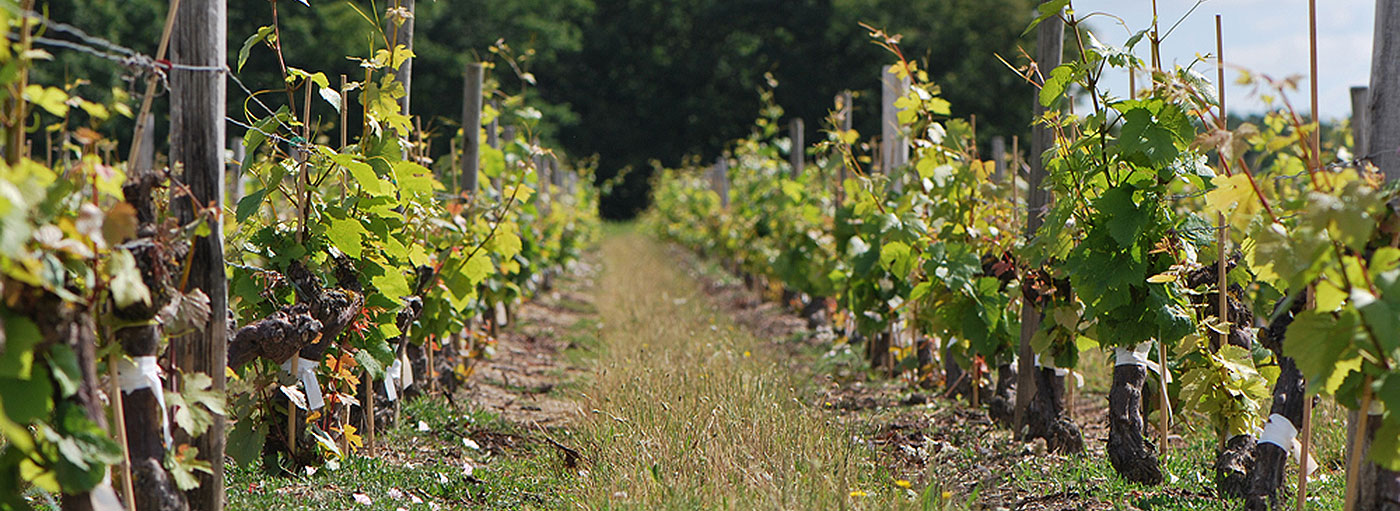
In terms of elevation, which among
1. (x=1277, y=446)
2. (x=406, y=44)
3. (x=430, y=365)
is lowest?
(x=430, y=365)

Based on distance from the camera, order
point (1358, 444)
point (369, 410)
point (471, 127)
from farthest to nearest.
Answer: point (471, 127) < point (369, 410) < point (1358, 444)

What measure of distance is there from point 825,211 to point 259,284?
5.74m

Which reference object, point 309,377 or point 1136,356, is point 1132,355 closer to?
point 1136,356

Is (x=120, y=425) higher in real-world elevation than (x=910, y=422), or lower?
higher

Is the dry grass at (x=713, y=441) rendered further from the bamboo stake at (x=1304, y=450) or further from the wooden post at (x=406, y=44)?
the wooden post at (x=406, y=44)

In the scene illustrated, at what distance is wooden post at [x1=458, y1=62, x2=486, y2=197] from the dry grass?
123cm

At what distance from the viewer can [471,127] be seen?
6.05 metres

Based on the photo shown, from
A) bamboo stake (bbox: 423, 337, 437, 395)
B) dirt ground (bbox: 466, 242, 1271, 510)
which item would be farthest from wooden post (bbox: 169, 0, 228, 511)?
bamboo stake (bbox: 423, 337, 437, 395)

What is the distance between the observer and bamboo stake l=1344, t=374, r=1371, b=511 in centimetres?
240

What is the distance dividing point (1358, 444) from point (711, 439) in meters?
2.03

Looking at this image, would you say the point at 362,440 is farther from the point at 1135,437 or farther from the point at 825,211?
the point at 825,211

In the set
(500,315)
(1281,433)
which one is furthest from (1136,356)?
(500,315)

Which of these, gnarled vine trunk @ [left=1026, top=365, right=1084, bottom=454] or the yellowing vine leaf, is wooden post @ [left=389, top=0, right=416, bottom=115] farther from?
the yellowing vine leaf

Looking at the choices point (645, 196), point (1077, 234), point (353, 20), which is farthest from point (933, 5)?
point (1077, 234)
